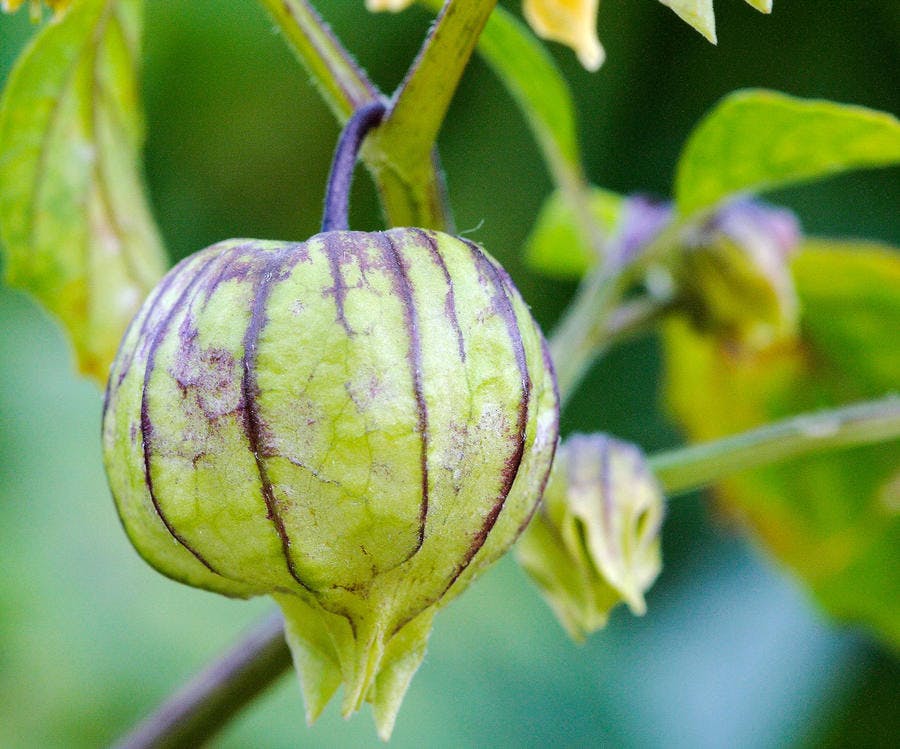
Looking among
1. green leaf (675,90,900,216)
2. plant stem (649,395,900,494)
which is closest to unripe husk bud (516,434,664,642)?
plant stem (649,395,900,494)

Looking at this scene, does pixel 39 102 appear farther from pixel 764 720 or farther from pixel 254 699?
pixel 764 720

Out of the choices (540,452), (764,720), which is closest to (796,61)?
(764,720)

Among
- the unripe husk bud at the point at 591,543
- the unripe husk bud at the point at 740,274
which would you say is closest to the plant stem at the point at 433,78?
the unripe husk bud at the point at 591,543

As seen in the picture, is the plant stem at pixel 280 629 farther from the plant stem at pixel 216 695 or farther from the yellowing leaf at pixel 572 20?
the yellowing leaf at pixel 572 20

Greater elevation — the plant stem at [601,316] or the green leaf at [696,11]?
the green leaf at [696,11]

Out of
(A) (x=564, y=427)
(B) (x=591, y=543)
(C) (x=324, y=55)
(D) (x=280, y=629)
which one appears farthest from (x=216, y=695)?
(A) (x=564, y=427)

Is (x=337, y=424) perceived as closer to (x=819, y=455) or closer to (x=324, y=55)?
(x=324, y=55)
